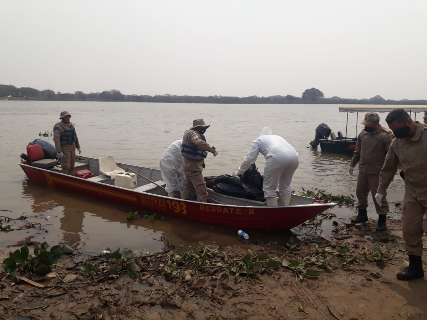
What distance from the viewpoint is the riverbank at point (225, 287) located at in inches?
173

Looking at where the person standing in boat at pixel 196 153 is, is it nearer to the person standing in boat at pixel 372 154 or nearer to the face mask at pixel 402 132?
the person standing in boat at pixel 372 154

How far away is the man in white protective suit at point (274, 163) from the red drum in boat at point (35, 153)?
749cm

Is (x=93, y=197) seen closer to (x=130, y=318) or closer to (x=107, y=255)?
(x=107, y=255)

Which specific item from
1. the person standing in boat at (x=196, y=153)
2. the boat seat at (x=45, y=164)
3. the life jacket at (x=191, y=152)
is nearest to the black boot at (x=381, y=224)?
the person standing in boat at (x=196, y=153)

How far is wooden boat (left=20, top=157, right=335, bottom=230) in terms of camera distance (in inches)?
276

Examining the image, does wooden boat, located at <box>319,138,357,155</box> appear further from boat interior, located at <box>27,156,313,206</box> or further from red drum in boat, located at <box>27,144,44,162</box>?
red drum in boat, located at <box>27,144,44,162</box>

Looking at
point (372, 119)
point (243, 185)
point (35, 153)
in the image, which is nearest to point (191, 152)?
A: point (243, 185)

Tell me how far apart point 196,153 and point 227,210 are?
4.22 feet

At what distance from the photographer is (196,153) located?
770cm

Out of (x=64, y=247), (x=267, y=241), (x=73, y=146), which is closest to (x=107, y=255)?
(x=64, y=247)

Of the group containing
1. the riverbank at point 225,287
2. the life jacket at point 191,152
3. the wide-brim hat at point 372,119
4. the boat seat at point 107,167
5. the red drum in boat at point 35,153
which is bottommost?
the riverbank at point 225,287

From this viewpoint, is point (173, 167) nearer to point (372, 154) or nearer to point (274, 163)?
point (274, 163)

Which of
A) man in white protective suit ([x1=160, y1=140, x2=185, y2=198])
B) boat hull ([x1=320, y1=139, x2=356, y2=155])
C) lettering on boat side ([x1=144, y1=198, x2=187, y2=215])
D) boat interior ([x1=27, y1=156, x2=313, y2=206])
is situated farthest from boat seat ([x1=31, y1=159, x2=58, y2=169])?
boat hull ([x1=320, y1=139, x2=356, y2=155])

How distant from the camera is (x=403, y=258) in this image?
581cm
